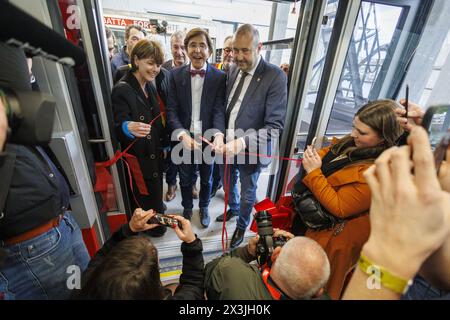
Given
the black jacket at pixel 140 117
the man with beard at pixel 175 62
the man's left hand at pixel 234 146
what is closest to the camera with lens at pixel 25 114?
the black jacket at pixel 140 117

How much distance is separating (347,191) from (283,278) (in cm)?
60

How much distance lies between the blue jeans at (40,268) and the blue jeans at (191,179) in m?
1.19

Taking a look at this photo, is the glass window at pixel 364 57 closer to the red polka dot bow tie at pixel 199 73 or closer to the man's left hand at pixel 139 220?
the red polka dot bow tie at pixel 199 73

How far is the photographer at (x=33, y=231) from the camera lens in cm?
84

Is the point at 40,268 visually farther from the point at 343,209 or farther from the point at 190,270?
the point at 343,209

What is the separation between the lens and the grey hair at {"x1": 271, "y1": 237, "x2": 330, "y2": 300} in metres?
0.82

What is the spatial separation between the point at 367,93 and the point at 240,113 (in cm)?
110

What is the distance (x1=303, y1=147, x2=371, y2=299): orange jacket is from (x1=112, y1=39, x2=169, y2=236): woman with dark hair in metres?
1.19

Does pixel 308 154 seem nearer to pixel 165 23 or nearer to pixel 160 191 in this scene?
pixel 160 191

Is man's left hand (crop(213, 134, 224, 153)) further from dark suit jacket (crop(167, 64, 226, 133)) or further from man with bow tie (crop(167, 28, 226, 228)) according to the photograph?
dark suit jacket (crop(167, 64, 226, 133))

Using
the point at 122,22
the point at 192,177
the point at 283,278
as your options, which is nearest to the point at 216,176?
the point at 192,177

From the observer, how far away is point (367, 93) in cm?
186

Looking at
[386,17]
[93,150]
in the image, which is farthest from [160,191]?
[386,17]

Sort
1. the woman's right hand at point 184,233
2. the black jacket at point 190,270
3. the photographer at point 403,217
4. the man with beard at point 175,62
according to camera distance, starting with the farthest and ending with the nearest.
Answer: the man with beard at point 175,62 → the woman's right hand at point 184,233 → the black jacket at point 190,270 → the photographer at point 403,217
